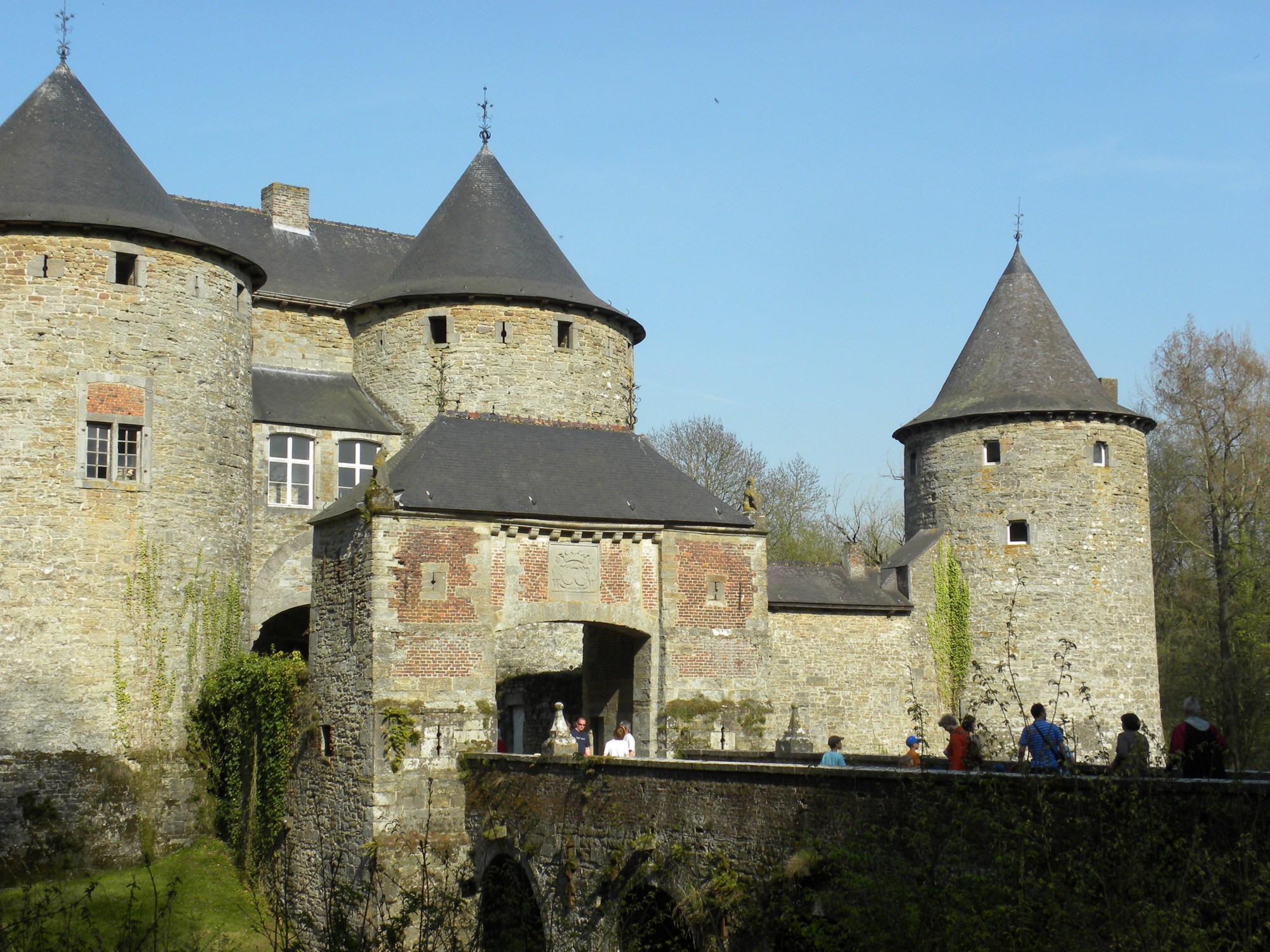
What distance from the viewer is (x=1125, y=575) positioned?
2589 cm

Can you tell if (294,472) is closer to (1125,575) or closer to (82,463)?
(82,463)

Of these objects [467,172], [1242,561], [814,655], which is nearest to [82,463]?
[467,172]

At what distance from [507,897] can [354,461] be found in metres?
10.9

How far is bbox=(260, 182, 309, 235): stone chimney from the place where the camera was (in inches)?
1055

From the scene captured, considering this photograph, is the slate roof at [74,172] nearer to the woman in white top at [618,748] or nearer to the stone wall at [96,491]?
the stone wall at [96,491]

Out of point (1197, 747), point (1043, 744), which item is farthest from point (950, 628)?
point (1197, 747)

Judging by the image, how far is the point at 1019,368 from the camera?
2722 centimetres

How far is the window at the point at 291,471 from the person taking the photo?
22.9m

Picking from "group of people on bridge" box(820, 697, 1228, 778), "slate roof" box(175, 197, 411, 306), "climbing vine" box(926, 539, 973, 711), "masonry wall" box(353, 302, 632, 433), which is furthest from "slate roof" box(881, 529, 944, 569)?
"group of people on bridge" box(820, 697, 1228, 778)

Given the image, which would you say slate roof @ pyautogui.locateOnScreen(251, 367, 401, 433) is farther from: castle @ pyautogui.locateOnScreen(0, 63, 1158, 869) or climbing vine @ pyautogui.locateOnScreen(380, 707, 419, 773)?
climbing vine @ pyautogui.locateOnScreen(380, 707, 419, 773)

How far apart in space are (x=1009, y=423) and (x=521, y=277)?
9.84 meters

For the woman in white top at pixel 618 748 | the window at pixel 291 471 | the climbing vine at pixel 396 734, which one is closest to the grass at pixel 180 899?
the climbing vine at pixel 396 734

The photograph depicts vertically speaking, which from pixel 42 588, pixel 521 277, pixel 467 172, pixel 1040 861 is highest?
pixel 467 172

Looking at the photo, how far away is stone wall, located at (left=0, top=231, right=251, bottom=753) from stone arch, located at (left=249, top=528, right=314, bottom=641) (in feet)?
3.73
